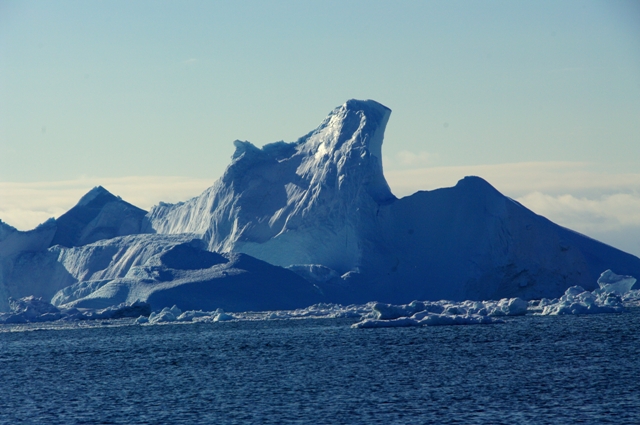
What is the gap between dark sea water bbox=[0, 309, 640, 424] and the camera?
21938mm

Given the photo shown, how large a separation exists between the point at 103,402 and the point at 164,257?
40042 mm

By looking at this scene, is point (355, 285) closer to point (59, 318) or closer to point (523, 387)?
point (59, 318)

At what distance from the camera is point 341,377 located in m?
28.6

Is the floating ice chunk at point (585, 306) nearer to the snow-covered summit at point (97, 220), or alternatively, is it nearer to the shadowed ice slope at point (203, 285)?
the shadowed ice slope at point (203, 285)

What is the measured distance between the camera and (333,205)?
65.5m

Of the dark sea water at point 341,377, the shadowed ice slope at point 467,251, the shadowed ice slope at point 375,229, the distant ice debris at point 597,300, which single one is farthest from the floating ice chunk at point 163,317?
the distant ice debris at point 597,300

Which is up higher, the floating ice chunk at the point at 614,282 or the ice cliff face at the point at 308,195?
the ice cliff face at the point at 308,195

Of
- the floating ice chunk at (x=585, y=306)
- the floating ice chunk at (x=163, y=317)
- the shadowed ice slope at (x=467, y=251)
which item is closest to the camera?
the floating ice chunk at (x=585, y=306)

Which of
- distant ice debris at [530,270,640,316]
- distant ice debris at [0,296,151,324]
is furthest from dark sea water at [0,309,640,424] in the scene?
distant ice debris at [0,296,151,324]

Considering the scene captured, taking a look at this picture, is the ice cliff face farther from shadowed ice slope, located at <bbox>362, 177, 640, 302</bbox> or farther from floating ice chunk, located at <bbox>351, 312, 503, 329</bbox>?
floating ice chunk, located at <bbox>351, 312, 503, 329</bbox>

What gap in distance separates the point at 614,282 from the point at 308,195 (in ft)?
71.8

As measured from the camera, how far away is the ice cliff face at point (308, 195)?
65.7 metres

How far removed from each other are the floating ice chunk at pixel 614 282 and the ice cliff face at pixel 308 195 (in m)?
15.7

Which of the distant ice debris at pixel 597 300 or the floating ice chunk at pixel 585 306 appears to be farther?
the distant ice debris at pixel 597 300
